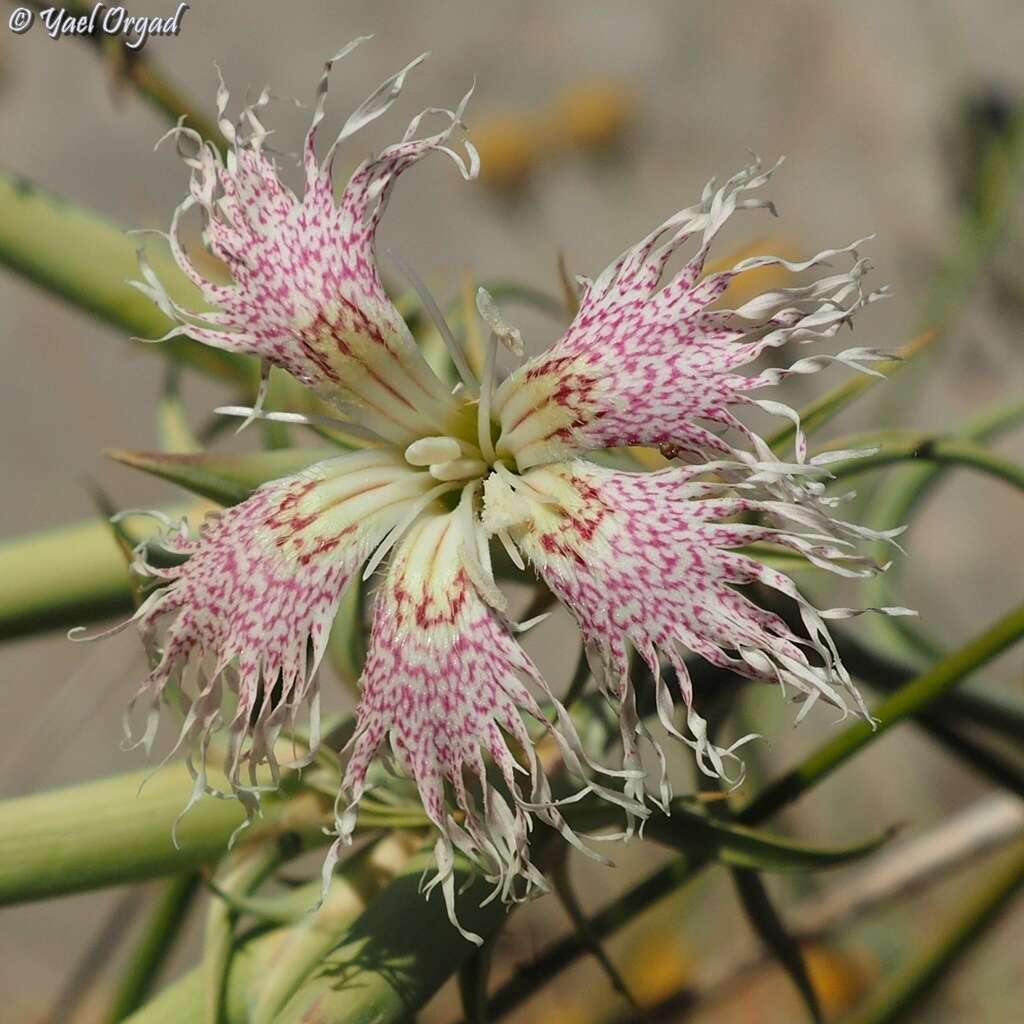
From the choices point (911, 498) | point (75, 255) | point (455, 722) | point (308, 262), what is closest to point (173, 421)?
point (75, 255)

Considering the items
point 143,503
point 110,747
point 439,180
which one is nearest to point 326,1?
point 439,180

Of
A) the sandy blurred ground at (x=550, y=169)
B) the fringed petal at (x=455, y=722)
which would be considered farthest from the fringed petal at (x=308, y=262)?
the sandy blurred ground at (x=550, y=169)

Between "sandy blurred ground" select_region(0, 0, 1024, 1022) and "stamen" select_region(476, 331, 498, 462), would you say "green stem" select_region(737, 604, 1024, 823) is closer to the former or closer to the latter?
"stamen" select_region(476, 331, 498, 462)

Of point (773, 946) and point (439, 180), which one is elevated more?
point (439, 180)

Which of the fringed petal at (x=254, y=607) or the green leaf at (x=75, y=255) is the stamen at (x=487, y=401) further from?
the green leaf at (x=75, y=255)

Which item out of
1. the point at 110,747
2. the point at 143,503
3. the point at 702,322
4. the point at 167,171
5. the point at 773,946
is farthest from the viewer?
the point at 167,171

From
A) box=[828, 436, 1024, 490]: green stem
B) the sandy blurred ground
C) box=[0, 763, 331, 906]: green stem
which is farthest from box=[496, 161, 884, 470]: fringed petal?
the sandy blurred ground

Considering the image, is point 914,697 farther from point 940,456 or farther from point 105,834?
point 105,834

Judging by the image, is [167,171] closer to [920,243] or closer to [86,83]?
[86,83]
